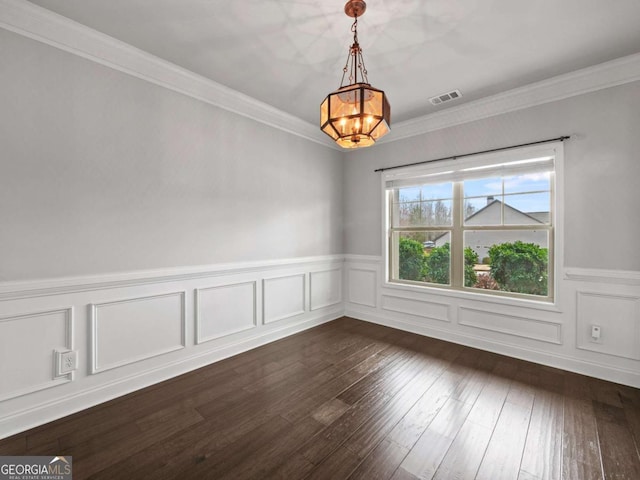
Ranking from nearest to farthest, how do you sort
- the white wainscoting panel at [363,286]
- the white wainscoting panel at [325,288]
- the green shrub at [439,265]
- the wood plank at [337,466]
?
the wood plank at [337,466] → the green shrub at [439,265] → the white wainscoting panel at [325,288] → the white wainscoting panel at [363,286]

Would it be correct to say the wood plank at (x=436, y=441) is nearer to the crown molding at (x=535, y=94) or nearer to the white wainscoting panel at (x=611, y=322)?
the white wainscoting panel at (x=611, y=322)

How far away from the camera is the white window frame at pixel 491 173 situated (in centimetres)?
292

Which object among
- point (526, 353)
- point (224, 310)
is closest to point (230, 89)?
point (224, 310)

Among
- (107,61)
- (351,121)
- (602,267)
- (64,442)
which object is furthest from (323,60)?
(64,442)

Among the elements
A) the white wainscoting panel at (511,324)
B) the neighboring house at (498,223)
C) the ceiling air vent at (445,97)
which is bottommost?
the white wainscoting panel at (511,324)

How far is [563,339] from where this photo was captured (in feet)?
9.50

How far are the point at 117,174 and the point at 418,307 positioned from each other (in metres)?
3.62

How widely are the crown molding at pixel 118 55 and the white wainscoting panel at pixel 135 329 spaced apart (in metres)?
1.93

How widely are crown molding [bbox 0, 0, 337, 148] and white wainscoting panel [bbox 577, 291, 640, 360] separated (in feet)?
12.5

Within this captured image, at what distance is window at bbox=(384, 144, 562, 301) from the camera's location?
310cm

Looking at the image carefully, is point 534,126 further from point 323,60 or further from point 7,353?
point 7,353

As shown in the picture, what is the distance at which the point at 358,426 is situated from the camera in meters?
2.02

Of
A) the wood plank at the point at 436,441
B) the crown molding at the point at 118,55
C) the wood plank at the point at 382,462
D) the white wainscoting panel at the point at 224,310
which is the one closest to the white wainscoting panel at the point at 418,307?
the wood plank at the point at 436,441

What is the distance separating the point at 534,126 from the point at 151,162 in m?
3.76
